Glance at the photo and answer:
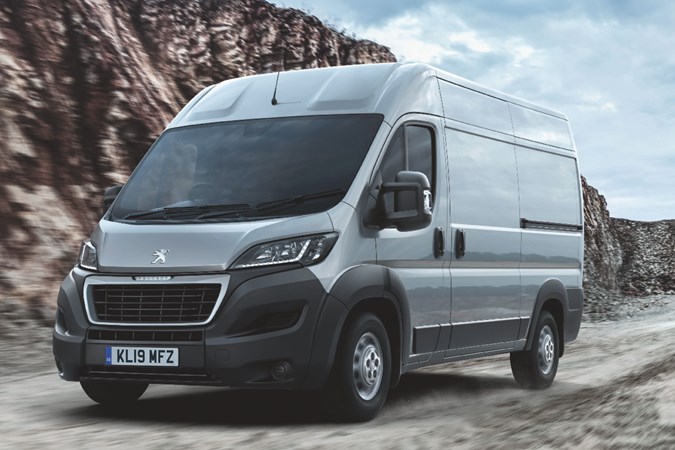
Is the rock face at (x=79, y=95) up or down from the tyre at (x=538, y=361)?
up

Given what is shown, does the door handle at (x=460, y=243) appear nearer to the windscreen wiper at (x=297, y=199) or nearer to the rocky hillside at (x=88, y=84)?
the windscreen wiper at (x=297, y=199)

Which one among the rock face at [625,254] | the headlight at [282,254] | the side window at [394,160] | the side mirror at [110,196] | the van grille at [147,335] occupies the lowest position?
the van grille at [147,335]

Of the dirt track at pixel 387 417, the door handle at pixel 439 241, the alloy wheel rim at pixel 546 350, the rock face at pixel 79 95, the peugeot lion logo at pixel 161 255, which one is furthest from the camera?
the rock face at pixel 79 95

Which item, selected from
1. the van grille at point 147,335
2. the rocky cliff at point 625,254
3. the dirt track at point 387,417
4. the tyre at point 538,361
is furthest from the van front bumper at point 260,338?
the rocky cliff at point 625,254

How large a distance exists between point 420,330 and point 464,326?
845 mm

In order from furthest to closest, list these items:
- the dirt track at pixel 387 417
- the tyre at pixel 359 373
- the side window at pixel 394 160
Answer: the side window at pixel 394 160
the tyre at pixel 359 373
the dirt track at pixel 387 417

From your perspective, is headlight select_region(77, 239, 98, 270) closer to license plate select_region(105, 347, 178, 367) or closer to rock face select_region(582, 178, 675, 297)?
license plate select_region(105, 347, 178, 367)

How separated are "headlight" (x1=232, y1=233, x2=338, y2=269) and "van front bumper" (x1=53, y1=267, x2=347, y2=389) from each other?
7 cm

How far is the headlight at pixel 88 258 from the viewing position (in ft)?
24.6

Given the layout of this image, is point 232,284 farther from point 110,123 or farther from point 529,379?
point 110,123

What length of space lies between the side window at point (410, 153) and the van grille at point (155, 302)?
5.24 feet

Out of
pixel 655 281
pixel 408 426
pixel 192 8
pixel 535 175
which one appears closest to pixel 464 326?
pixel 408 426

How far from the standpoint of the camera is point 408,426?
7.42 metres

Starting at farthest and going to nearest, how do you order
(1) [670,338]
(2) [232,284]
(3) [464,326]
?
1. (1) [670,338]
2. (3) [464,326]
3. (2) [232,284]
